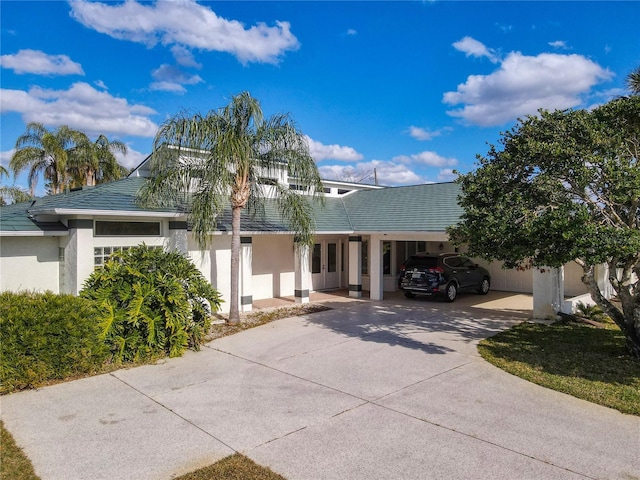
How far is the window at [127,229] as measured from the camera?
35.8ft

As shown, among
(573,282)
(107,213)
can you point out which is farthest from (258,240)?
(573,282)

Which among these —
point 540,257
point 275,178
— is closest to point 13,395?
point 275,178

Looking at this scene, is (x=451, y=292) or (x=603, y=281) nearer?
(x=451, y=292)

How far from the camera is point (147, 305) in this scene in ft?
29.7

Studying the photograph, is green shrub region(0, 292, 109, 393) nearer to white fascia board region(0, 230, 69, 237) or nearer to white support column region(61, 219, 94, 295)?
white support column region(61, 219, 94, 295)

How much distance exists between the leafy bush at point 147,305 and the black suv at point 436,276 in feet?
27.8

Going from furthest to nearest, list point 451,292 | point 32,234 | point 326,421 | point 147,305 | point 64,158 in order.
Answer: point 64,158 → point 451,292 → point 32,234 → point 147,305 → point 326,421

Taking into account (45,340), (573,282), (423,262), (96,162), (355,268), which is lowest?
(573,282)

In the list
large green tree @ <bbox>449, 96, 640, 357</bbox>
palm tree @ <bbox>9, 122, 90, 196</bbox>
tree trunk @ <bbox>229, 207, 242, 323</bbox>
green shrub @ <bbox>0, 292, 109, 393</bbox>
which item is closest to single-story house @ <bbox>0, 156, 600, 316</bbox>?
tree trunk @ <bbox>229, 207, 242, 323</bbox>

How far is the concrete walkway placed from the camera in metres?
4.82

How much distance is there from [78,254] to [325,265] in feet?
34.1

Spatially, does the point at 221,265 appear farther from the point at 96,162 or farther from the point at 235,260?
the point at 96,162

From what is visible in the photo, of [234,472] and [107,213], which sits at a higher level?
[107,213]

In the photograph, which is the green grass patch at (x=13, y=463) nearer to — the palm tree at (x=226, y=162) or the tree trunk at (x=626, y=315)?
the palm tree at (x=226, y=162)
